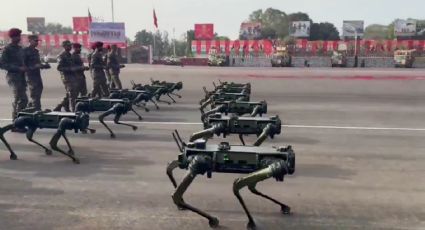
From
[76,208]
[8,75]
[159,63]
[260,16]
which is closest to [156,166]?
[76,208]

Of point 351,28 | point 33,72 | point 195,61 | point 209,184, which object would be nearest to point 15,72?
point 33,72

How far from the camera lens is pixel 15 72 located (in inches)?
426

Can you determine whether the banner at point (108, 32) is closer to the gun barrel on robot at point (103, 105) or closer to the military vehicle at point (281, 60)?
the military vehicle at point (281, 60)

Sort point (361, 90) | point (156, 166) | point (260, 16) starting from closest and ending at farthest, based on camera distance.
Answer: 1. point (156, 166)
2. point (361, 90)
3. point (260, 16)

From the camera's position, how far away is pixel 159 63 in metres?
60.7

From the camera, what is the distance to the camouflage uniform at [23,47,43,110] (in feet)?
36.8

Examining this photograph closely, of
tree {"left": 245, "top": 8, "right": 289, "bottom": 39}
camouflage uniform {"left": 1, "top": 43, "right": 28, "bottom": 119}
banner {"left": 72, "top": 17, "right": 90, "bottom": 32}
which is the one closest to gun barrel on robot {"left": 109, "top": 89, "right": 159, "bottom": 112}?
camouflage uniform {"left": 1, "top": 43, "right": 28, "bottom": 119}

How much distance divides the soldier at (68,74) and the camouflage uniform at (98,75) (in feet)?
6.17

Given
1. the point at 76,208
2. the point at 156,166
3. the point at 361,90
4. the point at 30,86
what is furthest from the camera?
the point at 361,90

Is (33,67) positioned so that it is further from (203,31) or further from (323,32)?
(323,32)

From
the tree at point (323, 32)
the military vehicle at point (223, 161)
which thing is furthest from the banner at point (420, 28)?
the military vehicle at point (223, 161)

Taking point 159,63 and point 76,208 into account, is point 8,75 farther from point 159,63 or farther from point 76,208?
point 159,63

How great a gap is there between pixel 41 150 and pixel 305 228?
585 cm

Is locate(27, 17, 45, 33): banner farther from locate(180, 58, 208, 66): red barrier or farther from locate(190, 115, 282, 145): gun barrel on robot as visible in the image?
locate(190, 115, 282, 145): gun barrel on robot
